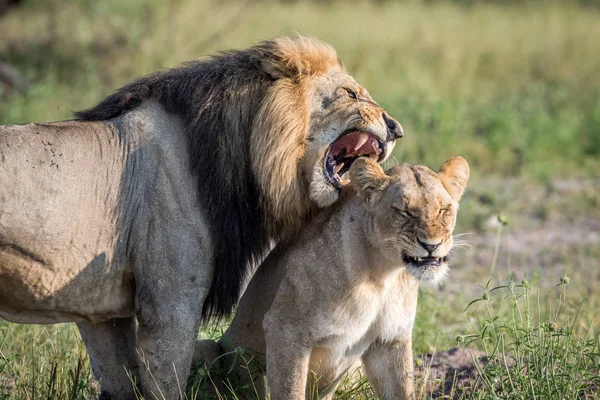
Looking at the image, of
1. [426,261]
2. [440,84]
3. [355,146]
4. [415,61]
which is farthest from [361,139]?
[415,61]

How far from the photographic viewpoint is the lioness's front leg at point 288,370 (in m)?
3.72

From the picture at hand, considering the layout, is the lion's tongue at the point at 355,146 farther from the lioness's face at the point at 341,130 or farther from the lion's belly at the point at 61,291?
the lion's belly at the point at 61,291

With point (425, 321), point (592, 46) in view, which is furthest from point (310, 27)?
point (425, 321)

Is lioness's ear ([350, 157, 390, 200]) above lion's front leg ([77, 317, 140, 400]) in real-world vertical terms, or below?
above

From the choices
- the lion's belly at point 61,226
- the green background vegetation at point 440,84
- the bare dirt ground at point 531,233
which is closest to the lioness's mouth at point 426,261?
the green background vegetation at point 440,84

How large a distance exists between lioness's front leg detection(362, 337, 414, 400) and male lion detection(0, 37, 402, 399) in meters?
0.63

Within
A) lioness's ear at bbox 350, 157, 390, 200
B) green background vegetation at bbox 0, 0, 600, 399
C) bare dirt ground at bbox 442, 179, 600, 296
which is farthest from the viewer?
bare dirt ground at bbox 442, 179, 600, 296

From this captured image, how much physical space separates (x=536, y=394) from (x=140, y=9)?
33.8 feet

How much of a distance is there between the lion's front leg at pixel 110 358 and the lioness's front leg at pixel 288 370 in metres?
0.87

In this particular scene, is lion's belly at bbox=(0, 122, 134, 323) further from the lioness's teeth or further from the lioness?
the lioness's teeth

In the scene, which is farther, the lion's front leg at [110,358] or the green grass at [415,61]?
the green grass at [415,61]

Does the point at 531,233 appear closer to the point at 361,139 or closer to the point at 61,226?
the point at 361,139

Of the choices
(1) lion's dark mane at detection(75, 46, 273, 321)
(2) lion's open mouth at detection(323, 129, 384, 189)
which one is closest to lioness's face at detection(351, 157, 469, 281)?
Result: (2) lion's open mouth at detection(323, 129, 384, 189)

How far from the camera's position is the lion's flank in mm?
4172
